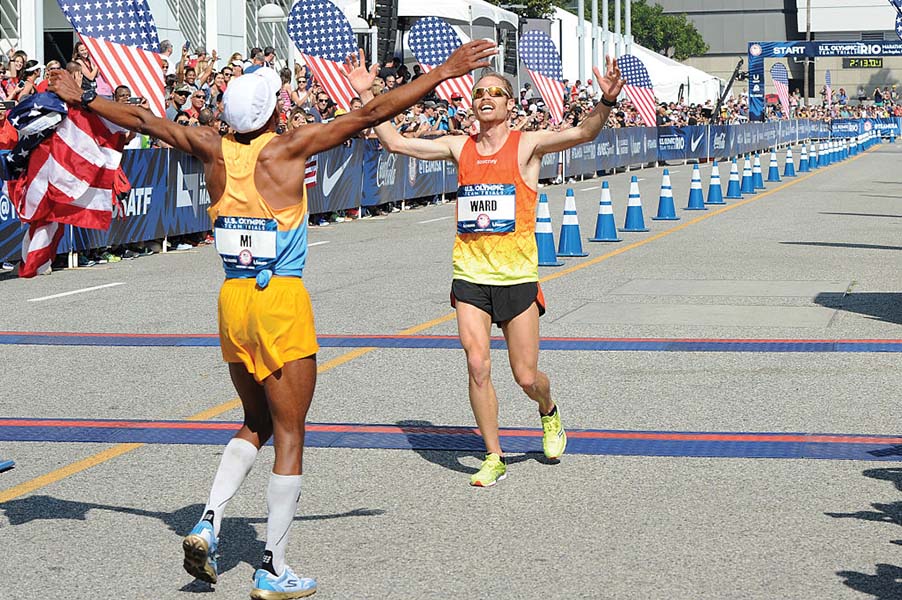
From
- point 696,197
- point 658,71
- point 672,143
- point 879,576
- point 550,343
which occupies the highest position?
point 658,71

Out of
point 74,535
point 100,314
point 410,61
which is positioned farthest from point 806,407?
point 410,61

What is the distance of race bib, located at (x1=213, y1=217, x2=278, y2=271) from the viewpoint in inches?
214

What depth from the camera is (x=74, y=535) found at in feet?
20.4

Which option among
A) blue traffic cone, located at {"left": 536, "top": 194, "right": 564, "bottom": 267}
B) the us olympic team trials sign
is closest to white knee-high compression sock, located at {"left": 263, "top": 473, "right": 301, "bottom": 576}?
blue traffic cone, located at {"left": 536, "top": 194, "right": 564, "bottom": 267}

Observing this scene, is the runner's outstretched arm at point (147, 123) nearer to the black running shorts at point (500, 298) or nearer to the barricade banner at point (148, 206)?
the black running shorts at point (500, 298)

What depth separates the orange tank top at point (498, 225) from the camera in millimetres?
7422

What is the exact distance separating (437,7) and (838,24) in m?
93.3

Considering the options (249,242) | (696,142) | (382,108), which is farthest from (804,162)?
(249,242)

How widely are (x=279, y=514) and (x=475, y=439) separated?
2902mm

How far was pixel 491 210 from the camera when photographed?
24.5 ft

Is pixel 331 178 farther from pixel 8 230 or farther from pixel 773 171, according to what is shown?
pixel 773 171

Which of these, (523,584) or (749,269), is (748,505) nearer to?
(523,584)

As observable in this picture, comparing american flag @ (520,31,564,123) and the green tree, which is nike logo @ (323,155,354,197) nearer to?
american flag @ (520,31,564,123)

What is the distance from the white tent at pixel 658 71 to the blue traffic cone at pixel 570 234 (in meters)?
53.1
